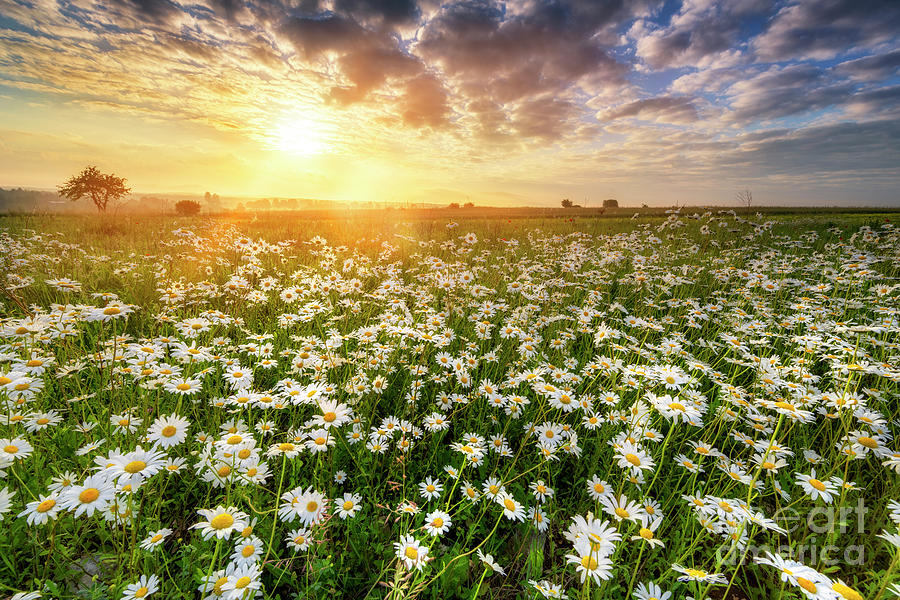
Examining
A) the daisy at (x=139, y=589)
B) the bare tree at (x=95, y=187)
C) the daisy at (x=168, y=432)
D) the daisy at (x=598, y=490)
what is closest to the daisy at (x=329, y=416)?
the daisy at (x=168, y=432)

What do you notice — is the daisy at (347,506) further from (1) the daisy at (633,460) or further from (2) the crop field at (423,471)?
(1) the daisy at (633,460)

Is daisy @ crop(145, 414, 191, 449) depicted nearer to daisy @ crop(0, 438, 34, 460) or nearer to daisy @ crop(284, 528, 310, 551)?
daisy @ crop(0, 438, 34, 460)

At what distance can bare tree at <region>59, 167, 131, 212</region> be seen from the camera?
38.2 meters

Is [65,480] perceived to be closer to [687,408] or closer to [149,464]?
[149,464]

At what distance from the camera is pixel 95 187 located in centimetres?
3875

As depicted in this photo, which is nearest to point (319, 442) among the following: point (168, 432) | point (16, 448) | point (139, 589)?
point (168, 432)

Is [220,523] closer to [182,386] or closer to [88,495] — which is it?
[88,495]

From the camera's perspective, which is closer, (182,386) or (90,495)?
(90,495)

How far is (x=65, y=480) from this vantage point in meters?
1.88

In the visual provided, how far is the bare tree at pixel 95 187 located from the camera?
125 ft

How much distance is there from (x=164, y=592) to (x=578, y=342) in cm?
466

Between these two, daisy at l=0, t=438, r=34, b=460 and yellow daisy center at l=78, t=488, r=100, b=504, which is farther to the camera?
daisy at l=0, t=438, r=34, b=460

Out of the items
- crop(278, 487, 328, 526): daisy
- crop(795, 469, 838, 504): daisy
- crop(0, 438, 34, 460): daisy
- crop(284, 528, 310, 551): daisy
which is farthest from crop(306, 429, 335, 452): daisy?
crop(795, 469, 838, 504): daisy

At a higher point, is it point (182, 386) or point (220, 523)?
point (182, 386)
